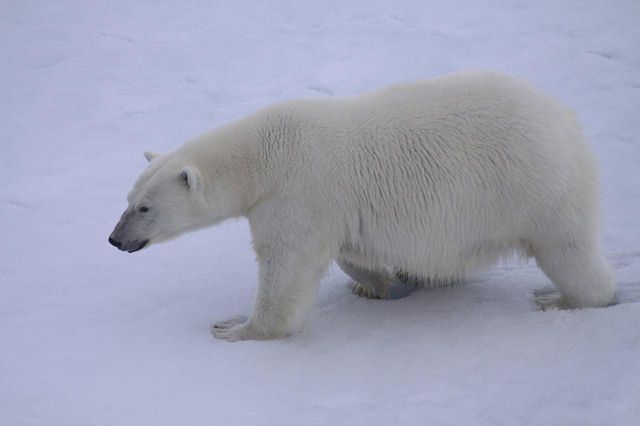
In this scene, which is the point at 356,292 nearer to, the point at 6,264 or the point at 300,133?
the point at 300,133

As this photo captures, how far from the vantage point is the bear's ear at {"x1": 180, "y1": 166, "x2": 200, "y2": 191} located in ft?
14.6

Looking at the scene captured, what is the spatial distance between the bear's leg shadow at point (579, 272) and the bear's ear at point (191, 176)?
81.9 inches

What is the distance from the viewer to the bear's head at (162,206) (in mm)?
4582

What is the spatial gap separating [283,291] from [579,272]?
1.76m

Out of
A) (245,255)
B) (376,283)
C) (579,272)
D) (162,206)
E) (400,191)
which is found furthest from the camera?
(245,255)

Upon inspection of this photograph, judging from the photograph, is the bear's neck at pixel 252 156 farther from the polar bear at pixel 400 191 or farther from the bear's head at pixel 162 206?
the bear's head at pixel 162 206

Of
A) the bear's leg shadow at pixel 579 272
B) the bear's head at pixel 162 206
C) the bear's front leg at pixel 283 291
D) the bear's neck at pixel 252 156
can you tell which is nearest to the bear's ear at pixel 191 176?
the bear's head at pixel 162 206

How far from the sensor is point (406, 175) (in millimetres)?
4473

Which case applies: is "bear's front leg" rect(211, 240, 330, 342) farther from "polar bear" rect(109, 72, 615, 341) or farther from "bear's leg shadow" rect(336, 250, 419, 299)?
"bear's leg shadow" rect(336, 250, 419, 299)

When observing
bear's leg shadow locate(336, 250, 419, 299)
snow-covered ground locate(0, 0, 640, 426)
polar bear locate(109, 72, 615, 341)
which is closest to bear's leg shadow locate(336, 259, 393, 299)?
bear's leg shadow locate(336, 250, 419, 299)

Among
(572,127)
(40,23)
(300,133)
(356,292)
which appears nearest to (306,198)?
(300,133)

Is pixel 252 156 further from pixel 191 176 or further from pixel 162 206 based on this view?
pixel 162 206

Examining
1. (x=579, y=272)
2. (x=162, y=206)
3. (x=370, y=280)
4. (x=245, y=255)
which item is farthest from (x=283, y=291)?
(x=579, y=272)

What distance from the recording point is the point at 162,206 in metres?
4.60
